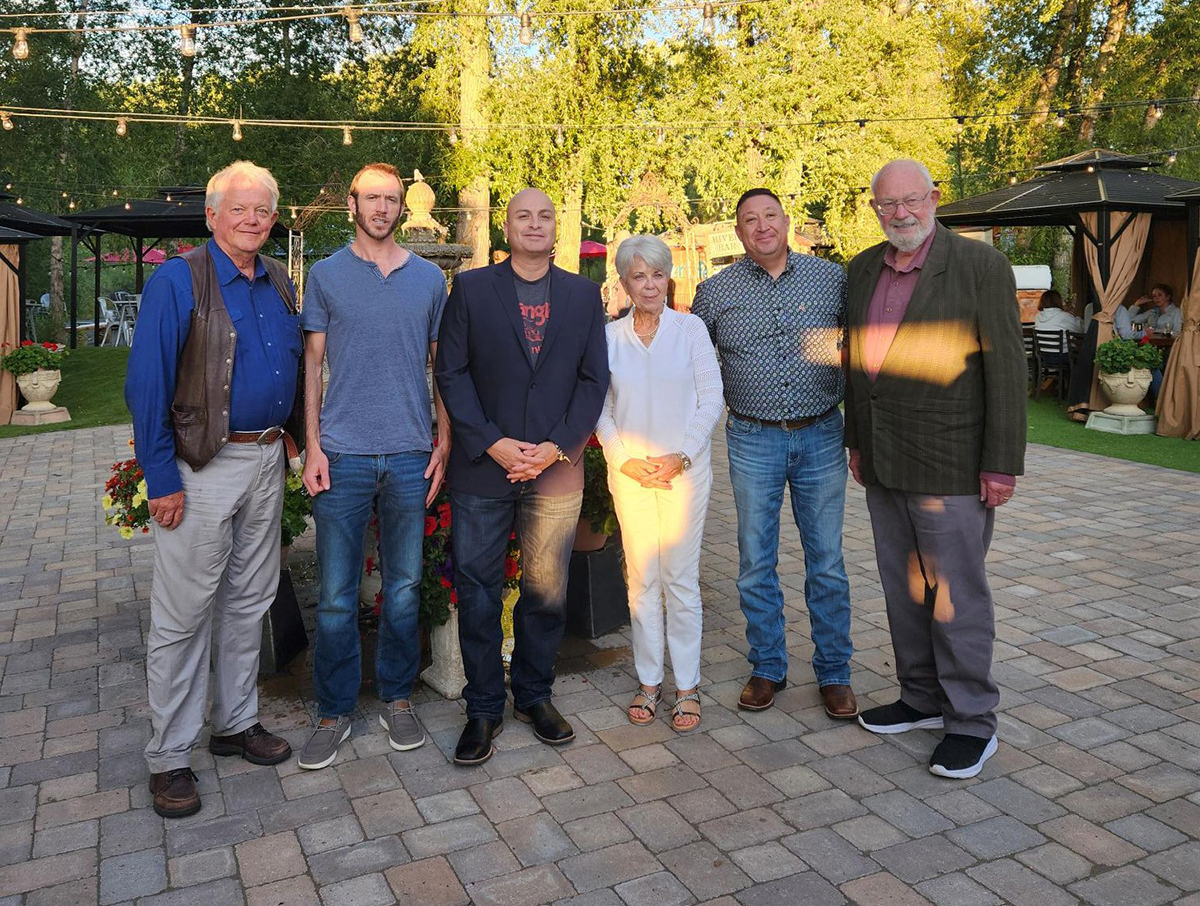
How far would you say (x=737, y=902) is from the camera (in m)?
2.62

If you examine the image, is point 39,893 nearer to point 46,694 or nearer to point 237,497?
point 237,497

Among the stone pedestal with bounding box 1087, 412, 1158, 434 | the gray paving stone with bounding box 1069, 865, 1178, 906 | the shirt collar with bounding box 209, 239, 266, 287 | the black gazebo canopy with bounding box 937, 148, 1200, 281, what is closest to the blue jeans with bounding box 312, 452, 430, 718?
the shirt collar with bounding box 209, 239, 266, 287

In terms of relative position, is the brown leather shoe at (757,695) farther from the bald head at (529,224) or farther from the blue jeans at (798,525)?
the bald head at (529,224)

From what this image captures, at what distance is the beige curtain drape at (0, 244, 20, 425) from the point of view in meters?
12.2

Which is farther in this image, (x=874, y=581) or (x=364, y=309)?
(x=874, y=581)

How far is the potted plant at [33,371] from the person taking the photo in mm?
12266

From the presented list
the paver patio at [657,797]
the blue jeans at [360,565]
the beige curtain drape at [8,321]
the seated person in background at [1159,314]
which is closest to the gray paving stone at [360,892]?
the paver patio at [657,797]

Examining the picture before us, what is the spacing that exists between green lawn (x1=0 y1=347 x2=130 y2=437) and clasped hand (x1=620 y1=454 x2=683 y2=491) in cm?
835

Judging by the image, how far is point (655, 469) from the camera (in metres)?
3.49

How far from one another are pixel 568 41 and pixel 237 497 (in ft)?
55.8

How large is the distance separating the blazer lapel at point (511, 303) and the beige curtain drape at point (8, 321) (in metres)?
11.1

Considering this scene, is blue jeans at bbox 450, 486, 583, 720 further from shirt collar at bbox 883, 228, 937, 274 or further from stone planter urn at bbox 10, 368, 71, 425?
stone planter urn at bbox 10, 368, 71, 425

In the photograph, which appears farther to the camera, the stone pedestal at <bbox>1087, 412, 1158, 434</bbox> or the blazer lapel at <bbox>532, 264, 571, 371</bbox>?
the stone pedestal at <bbox>1087, 412, 1158, 434</bbox>

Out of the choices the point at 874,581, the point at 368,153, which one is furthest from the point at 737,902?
the point at 368,153
